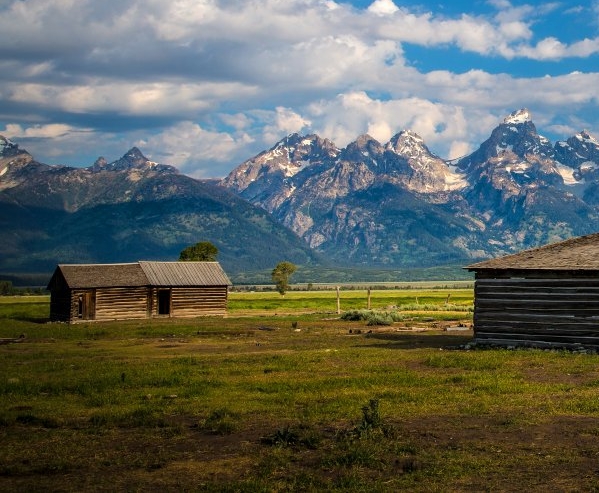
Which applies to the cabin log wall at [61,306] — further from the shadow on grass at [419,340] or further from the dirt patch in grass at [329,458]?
the dirt patch in grass at [329,458]

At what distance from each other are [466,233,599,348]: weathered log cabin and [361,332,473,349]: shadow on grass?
2.02 metres

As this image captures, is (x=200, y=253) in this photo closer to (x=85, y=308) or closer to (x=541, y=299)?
(x=85, y=308)

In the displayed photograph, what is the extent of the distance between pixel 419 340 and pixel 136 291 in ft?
117

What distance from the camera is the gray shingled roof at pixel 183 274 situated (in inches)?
2790

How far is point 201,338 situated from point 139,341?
3.48m

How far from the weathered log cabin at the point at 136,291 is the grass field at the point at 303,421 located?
3341 cm

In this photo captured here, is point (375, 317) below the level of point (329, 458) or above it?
above

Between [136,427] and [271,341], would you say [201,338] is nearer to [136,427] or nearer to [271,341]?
[271,341]

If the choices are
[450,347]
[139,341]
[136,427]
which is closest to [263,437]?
[136,427]

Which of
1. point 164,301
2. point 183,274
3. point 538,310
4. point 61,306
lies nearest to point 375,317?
point 538,310

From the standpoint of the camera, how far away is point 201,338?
146ft

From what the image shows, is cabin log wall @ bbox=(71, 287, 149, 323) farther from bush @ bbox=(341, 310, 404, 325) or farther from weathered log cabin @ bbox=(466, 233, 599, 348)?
weathered log cabin @ bbox=(466, 233, 599, 348)

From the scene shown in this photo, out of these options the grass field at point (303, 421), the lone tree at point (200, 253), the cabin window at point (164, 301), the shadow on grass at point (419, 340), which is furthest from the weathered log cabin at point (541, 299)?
the lone tree at point (200, 253)

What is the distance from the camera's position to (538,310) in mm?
35000
